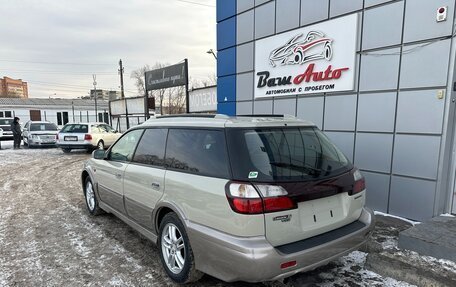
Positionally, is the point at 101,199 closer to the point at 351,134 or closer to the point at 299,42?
the point at 351,134

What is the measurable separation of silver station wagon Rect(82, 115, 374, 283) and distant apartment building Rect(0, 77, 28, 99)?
305 ft

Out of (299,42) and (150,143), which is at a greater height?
(299,42)

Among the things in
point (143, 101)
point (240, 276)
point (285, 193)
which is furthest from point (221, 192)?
point (143, 101)

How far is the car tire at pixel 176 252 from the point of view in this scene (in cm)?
300

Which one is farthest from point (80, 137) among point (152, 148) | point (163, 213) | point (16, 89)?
point (16, 89)

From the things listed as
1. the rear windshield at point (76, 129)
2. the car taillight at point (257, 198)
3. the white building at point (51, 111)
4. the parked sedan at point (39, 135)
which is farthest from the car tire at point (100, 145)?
the white building at point (51, 111)

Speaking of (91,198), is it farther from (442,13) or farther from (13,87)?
(13,87)

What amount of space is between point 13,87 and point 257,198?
106428 mm

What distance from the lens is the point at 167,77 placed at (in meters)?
13.5

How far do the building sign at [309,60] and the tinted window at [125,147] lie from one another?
3.74m

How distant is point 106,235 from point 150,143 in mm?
1714

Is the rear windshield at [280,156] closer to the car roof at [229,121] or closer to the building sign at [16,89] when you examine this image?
the car roof at [229,121]

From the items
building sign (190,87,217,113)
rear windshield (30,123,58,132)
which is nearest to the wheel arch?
building sign (190,87,217,113)

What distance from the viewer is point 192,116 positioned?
3.53m
